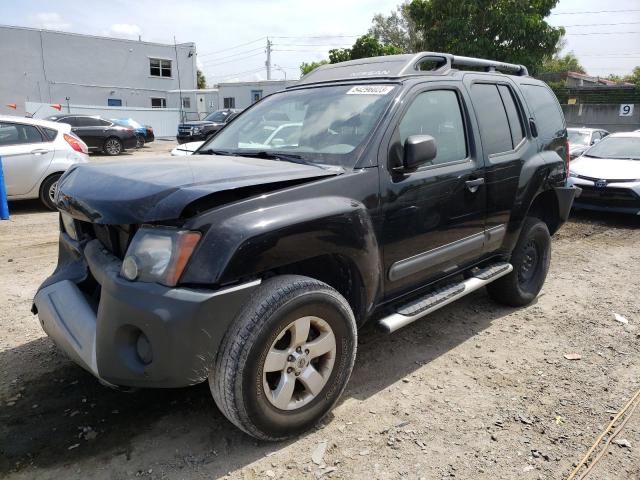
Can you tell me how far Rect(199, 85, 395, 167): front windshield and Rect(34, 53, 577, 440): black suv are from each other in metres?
0.02

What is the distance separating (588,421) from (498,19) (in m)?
16.4

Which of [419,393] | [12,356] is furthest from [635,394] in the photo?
[12,356]

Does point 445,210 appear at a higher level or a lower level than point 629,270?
higher

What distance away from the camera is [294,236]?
2512 millimetres

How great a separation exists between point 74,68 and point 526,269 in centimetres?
3670

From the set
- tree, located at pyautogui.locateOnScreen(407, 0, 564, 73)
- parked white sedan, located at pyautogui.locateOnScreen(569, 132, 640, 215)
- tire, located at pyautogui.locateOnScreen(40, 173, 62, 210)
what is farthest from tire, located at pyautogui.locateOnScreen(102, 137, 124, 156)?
parked white sedan, located at pyautogui.locateOnScreen(569, 132, 640, 215)

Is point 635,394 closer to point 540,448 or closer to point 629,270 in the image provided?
point 540,448

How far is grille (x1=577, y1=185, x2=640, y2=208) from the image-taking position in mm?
8047

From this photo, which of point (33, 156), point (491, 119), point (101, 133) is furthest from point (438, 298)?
point (101, 133)

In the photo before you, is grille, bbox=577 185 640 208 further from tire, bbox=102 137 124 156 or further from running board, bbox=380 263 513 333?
tire, bbox=102 137 124 156

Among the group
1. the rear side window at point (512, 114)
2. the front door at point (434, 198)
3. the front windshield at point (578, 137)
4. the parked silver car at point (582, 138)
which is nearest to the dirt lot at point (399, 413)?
the front door at point (434, 198)

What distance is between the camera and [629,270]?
5895 mm

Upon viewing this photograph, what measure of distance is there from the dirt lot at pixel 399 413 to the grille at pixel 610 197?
433cm

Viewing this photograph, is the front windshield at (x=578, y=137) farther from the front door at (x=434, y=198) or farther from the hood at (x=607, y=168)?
the front door at (x=434, y=198)
